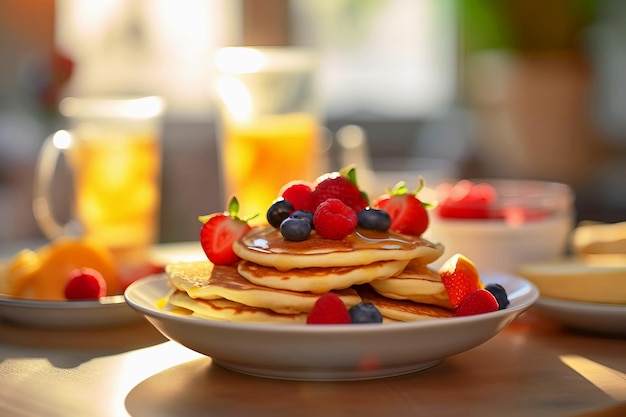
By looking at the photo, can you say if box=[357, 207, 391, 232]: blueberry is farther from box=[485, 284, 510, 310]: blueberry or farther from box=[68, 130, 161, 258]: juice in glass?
box=[68, 130, 161, 258]: juice in glass

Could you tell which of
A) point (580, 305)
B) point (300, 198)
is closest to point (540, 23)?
point (580, 305)

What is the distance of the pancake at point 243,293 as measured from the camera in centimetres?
96

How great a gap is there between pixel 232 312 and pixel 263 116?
3.83 feet

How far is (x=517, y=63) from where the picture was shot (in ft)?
16.5

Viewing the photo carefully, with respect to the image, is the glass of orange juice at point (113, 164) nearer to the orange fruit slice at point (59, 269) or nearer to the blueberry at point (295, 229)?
the orange fruit slice at point (59, 269)

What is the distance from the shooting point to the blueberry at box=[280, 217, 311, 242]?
1.03 metres

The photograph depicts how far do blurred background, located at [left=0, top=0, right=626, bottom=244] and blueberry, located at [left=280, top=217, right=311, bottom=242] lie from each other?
3.24 meters

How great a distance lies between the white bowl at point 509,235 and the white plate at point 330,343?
516 millimetres

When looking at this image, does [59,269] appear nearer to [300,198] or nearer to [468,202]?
[300,198]

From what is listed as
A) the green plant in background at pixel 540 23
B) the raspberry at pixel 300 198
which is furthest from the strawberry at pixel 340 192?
the green plant in background at pixel 540 23

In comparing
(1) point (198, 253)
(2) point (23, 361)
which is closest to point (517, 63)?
(1) point (198, 253)

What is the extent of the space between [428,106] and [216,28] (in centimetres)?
167

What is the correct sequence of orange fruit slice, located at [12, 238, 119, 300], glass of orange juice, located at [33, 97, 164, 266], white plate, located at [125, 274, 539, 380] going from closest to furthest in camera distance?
white plate, located at [125, 274, 539, 380]
orange fruit slice, located at [12, 238, 119, 300]
glass of orange juice, located at [33, 97, 164, 266]

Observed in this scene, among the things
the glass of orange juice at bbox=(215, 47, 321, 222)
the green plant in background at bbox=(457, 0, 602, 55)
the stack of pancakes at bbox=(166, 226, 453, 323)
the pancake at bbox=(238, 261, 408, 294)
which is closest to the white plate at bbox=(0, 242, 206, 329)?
the stack of pancakes at bbox=(166, 226, 453, 323)
